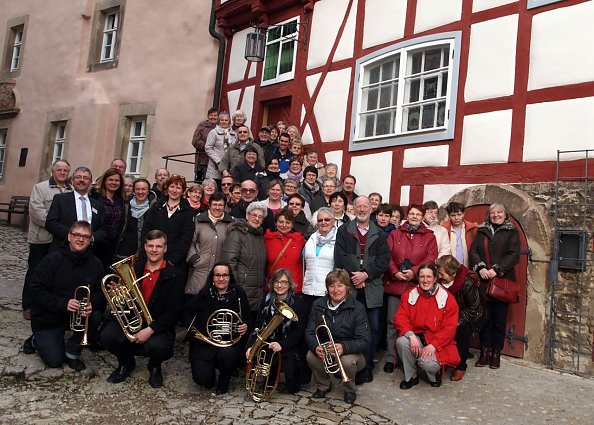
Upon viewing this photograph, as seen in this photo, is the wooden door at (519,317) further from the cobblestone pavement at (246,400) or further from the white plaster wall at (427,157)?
the white plaster wall at (427,157)

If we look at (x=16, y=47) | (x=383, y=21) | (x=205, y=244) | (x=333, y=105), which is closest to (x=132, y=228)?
(x=205, y=244)

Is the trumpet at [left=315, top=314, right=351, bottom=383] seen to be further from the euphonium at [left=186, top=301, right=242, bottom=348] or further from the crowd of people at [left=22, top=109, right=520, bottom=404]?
the euphonium at [left=186, top=301, right=242, bottom=348]

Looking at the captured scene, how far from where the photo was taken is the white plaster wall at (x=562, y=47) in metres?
6.15

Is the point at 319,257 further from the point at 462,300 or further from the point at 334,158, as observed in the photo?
the point at 334,158

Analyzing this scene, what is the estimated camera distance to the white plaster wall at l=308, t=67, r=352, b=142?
8.80 m

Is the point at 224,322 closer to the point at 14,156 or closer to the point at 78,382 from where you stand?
the point at 78,382

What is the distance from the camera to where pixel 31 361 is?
5.06 m

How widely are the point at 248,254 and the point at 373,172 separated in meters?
3.22

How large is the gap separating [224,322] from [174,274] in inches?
24.1

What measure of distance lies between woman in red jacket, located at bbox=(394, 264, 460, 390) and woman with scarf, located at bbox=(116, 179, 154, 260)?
271 cm

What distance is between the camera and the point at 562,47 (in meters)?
6.33

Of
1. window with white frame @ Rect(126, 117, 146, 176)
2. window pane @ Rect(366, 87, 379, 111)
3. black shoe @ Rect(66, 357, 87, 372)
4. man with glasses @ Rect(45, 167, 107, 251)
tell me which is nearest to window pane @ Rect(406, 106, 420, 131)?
window pane @ Rect(366, 87, 379, 111)

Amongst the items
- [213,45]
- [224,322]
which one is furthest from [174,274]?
[213,45]

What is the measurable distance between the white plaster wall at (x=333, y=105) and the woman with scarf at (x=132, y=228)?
3.55 metres
